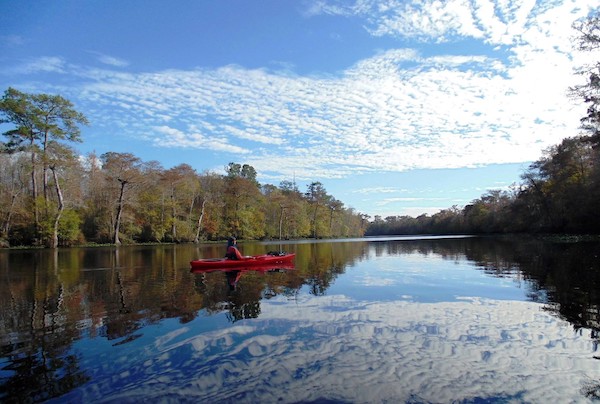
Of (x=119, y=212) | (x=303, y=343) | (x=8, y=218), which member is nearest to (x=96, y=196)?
(x=119, y=212)

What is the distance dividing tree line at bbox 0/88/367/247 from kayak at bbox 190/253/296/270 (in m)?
28.8

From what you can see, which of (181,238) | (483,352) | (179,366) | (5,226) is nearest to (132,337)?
(179,366)

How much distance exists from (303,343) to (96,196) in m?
50.0

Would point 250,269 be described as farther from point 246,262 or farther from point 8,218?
point 8,218

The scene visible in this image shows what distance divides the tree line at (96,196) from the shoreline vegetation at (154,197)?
12cm

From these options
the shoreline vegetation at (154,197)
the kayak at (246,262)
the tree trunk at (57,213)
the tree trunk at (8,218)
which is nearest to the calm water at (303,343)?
the kayak at (246,262)

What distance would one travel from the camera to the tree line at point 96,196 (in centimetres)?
3778

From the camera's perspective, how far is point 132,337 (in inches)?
298

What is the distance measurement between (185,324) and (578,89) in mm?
25877

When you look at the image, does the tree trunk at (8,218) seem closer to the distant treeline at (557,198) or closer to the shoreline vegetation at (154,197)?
the shoreline vegetation at (154,197)

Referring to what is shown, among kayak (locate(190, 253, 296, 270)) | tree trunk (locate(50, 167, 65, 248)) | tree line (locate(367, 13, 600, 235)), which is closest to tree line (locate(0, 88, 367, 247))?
tree trunk (locate(50, 167, 65, 248))

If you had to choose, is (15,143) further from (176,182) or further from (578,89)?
(578,89)

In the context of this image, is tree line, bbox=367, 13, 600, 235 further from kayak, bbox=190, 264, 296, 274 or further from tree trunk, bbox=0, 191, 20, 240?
tree trunk, bbox=0, 191, 20, 240

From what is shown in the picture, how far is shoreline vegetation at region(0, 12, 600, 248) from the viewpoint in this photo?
37594 mm
